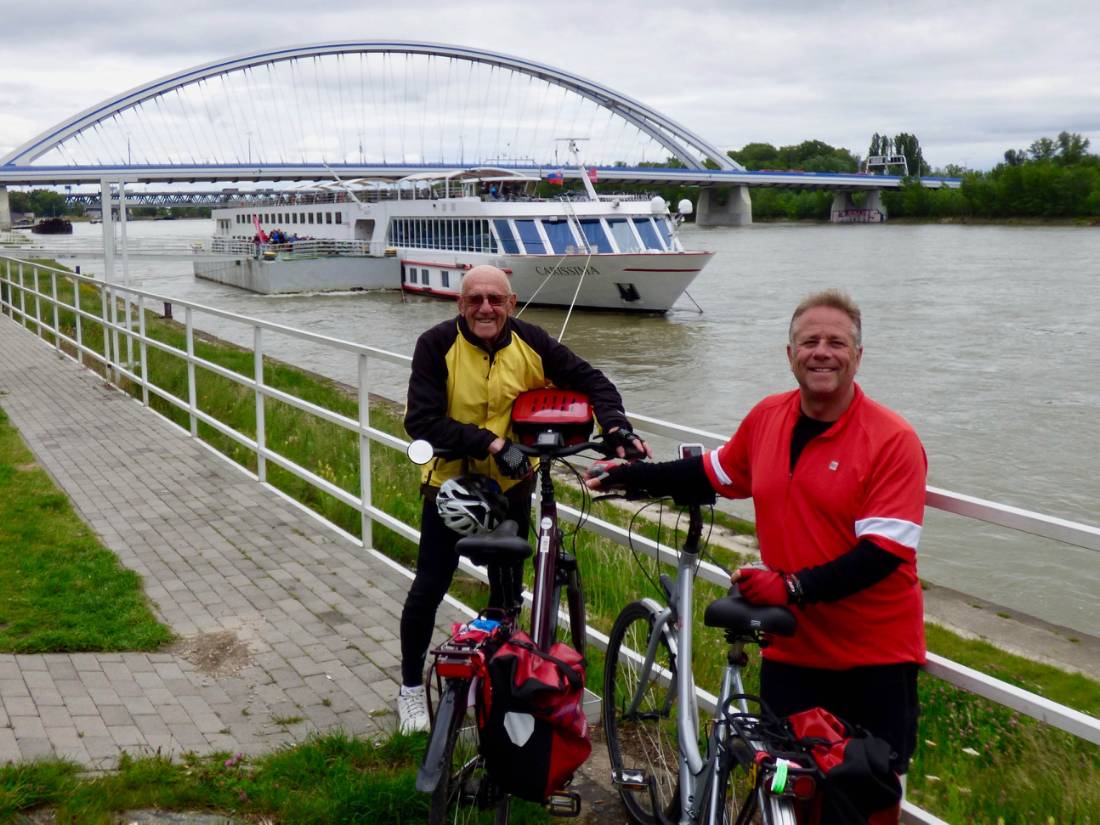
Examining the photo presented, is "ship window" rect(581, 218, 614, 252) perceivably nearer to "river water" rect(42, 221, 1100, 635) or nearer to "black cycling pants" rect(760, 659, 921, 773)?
"river water" rect(42, 221, 1100, 635)

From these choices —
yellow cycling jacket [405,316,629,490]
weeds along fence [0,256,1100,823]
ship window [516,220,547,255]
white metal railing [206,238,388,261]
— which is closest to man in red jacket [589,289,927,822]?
weeds along fence [0,256,1100,823]

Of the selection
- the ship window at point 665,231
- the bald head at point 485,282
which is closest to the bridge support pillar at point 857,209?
the ship window at point 665,231

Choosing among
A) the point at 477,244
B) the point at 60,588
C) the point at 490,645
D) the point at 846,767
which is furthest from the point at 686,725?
the point at 477,244

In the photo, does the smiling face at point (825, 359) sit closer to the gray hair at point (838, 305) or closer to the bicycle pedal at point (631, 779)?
the gray hair at point (838, 305)

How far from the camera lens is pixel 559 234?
3928cm

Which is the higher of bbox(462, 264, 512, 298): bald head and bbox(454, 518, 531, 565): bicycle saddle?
bbox(462, 264, 512, 298): bald head

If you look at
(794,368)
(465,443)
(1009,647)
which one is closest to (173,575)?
(465,443)

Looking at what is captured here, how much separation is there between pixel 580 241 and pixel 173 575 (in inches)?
1300

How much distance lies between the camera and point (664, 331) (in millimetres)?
31812

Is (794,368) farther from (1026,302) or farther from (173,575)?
(1026,302)

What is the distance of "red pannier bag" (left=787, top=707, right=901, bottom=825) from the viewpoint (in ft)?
7.23

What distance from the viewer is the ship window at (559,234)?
38875mm

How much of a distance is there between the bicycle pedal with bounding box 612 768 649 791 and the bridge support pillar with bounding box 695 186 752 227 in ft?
A: 291

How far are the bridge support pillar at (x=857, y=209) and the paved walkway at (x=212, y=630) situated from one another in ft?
283
